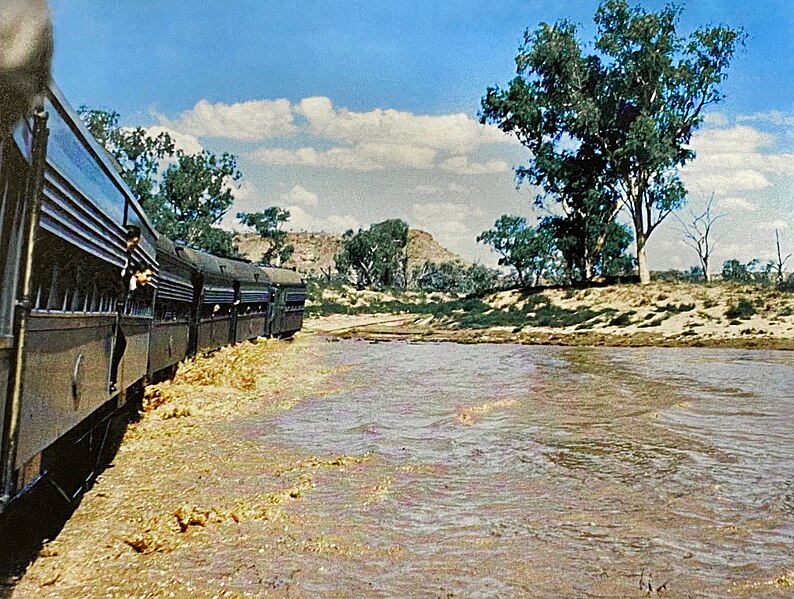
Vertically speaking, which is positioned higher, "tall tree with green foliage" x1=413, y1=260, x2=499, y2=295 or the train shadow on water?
"tall tree with green foliage" x1=413, y1=260, x2=499, y2=295

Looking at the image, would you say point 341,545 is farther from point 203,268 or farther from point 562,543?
point 203,268

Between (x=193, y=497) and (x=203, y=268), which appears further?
(x=203, y=268)

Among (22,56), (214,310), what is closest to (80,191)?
(22,56)

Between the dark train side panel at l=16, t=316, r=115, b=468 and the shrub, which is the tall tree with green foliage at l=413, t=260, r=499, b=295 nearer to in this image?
the shrub

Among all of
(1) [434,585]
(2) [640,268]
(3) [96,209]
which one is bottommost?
(1) [434,585]

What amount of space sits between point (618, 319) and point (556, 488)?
27.6 metres

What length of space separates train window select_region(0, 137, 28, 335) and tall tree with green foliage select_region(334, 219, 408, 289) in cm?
8600

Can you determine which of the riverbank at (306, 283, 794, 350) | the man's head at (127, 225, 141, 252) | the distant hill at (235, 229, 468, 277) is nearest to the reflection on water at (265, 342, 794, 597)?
the man's head at (127, 225, 141, 252)

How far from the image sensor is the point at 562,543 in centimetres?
557

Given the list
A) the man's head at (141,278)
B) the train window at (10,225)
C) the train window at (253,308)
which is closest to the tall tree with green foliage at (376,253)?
the train window at (253,308)

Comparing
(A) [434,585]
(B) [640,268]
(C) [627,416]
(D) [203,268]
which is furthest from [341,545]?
(B) [640,268]

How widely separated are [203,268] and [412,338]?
1849cm

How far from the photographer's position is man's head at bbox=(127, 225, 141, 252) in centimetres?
677

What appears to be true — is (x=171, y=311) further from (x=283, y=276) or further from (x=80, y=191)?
(x=283, y=276)
